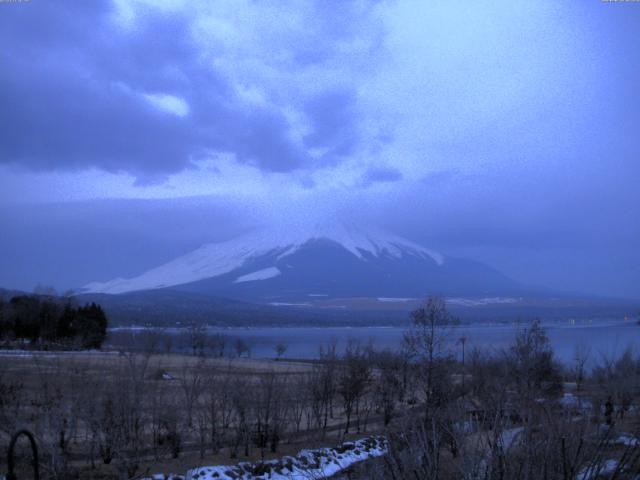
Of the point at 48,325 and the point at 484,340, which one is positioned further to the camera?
the point at 484,340

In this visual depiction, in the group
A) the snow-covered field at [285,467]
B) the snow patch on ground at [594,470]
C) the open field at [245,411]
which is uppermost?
the snow patch on ground at [594,470]

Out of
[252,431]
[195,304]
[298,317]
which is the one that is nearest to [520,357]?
[252,431]

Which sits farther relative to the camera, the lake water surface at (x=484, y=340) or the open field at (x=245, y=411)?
the lake water surface at (x=484, y=340)

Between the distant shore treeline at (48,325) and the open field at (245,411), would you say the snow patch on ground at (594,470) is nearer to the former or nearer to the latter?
the open field at (245,411)

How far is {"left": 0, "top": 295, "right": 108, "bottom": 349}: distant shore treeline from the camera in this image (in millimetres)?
60594

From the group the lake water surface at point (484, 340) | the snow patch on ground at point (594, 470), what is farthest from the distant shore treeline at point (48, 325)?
the snow patch on ground at point (594, 470)

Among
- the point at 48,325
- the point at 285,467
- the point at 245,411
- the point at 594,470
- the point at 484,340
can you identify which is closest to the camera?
the point at 594,470

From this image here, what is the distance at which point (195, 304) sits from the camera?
194 meters

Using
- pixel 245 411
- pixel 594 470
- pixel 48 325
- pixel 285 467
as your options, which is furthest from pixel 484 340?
pixel 594 470

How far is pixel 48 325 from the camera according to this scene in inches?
2458

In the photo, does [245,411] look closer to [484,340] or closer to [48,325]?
[48,325]

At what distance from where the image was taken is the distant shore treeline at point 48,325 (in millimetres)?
60594

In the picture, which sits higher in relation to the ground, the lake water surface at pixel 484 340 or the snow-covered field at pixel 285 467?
the lake water surface at pixel 484 340

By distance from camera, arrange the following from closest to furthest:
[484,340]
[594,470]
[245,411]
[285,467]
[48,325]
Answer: [594,470], [285,467], [245,411], [48,325], [484,340]
